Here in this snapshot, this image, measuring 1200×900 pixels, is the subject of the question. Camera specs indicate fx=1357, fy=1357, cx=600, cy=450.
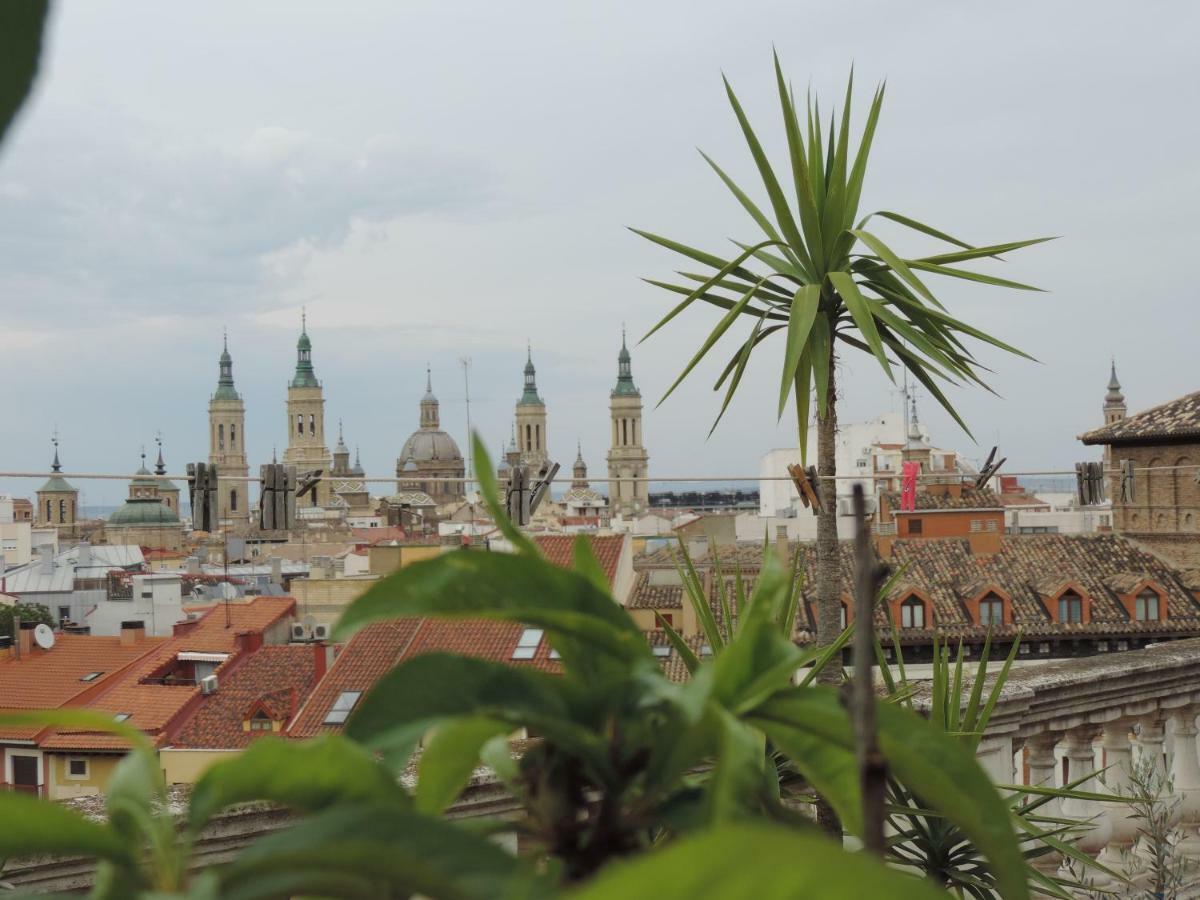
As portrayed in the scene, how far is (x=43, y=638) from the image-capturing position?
91.9 ft

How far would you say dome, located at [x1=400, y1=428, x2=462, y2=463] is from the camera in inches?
4633

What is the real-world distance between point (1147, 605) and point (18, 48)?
1198 inches

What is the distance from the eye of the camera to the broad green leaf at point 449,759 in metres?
0.67

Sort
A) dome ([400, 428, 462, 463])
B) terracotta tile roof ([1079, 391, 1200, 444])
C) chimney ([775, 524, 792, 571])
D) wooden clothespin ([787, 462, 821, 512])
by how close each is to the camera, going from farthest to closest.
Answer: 1. dome ([400, 428, 462, 463])
2. terracotta tile roof ([1079, 391, 1200, 444])
3. wooden clothespin ([787, 462, 821, 512])
4. chimney ([775, 524, 792, 571])

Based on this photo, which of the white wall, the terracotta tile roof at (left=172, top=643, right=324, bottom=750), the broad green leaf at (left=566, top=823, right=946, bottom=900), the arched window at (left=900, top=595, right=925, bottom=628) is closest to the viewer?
the broad green leaf at (left=566, top=823, right=946, bottom=900)

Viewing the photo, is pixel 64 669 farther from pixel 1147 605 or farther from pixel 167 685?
pixel 1147 605

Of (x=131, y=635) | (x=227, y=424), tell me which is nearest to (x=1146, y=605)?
(x=131, y=635)

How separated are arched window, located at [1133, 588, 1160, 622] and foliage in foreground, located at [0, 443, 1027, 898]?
29864mm

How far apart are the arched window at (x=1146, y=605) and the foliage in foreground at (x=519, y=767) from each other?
98.0ft

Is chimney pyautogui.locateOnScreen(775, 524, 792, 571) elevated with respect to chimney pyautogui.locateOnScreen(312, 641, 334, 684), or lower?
elevated

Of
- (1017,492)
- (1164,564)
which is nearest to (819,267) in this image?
(1164,564)

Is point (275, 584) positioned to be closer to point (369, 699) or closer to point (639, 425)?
point (369, 699)

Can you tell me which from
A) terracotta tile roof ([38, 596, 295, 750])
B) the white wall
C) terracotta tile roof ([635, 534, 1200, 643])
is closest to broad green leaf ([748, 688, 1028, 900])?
terracotta tile roof ([38, 596, 295, 750])

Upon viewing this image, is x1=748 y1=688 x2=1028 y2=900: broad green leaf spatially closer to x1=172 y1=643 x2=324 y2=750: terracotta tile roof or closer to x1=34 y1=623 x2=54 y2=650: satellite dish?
x1=172 y1=643 x2=324 y2=750: terracotta tile roof
